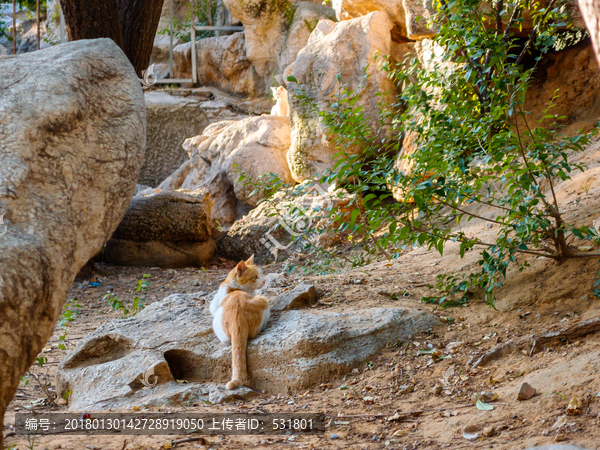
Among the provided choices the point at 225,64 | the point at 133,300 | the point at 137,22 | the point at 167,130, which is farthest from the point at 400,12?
the point at 167,130

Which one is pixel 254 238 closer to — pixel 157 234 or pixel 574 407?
pixel 157 234

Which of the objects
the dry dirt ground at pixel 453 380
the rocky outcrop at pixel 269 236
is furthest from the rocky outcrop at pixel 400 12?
the dry dirt ground at pixel 453 380

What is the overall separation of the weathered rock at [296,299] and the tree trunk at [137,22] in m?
4.51

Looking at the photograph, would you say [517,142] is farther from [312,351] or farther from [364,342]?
[312,351]

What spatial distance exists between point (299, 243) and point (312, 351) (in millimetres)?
4867

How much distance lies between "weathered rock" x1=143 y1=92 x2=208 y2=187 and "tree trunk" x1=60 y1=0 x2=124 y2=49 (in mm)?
7756

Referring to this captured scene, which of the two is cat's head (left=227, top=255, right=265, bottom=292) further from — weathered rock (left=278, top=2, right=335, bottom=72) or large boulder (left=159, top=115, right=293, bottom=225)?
weathered rock (left=278, top=2, right=335, bottom=72)

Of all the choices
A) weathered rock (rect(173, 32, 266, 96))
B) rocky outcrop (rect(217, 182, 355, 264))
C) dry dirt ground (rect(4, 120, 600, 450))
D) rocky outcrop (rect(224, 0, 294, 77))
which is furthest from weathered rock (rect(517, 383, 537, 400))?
weathered rock (rect(173, 32, 266, 96))

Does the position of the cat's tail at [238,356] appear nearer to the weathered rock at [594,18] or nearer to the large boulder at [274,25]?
the weathered rock at [594,18]

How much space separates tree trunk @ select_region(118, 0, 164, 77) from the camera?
276 inches

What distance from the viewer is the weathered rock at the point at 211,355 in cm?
353

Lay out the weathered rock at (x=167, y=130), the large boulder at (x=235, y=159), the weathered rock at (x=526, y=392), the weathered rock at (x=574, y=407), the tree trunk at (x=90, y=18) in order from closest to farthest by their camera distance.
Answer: the weathered rock at (x=574, y=407), the weathered rock at (x=526, y=392), the tree trunk at (x=90, y=18), the large boulder at (x=235, y=159), the weathered rock at (x=167, y=130)

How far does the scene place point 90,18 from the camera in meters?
6.14

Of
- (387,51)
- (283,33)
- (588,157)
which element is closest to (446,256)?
(588,157)
